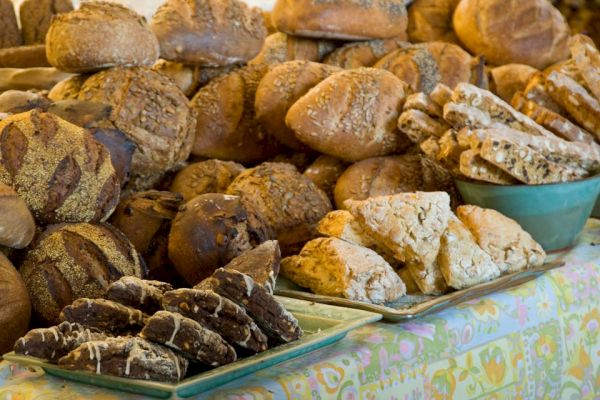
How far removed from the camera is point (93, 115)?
1617 millimetres

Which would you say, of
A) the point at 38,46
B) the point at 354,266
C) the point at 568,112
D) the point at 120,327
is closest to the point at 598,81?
the point at 568,112

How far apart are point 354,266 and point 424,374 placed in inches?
9.0

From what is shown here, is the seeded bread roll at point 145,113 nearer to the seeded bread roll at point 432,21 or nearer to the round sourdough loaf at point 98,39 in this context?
the round sourdough loaf at point 98,39

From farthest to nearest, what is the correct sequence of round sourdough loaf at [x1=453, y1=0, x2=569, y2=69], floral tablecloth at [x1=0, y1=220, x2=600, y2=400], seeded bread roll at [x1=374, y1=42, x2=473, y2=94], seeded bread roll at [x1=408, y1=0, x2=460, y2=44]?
seeded bread roll at [x1=408, y1=0, x2=460, y2=44]
round sourdough loaf at [x1=453, y1=0, x2=569, y2=69]
seeded bread roll at [x1=374, y1=42, x2=473, y2=94]
floral tablecloth at [x1=0, y1=220, x2=600, y2=400]

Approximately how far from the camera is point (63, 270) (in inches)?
51.9

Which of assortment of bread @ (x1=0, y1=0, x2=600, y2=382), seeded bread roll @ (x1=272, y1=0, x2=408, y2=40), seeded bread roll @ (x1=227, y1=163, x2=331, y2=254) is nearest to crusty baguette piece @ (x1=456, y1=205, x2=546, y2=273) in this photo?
assortment of bread @ (x1=0, y1=0, x2=600, y2=382)

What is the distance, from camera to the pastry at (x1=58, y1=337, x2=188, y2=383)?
968mm

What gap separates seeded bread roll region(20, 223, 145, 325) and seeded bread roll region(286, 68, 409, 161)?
2.17 ft

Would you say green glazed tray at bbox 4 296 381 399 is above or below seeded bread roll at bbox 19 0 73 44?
below

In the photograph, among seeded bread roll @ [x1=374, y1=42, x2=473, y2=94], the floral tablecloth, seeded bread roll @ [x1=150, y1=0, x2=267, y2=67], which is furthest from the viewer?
seeded bread roll @ [x1=374, y1=42, x2=473, y2=94]

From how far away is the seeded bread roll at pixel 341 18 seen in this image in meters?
2.18

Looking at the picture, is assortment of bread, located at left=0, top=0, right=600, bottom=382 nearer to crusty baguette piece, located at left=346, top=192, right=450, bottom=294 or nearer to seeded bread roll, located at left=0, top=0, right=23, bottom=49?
crusty baguette piece, located at left=346, top=192, right=450, bottom=294

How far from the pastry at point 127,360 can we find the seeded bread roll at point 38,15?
180 centimetres

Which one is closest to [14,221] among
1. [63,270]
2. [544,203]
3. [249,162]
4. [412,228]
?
[63,270]
